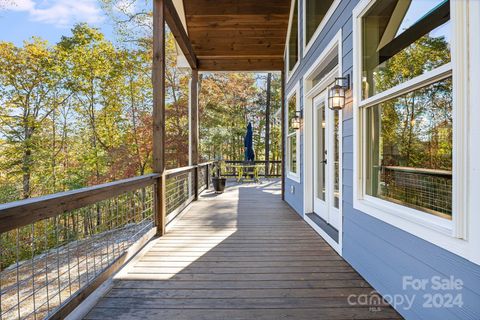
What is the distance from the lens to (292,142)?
6.09 meters

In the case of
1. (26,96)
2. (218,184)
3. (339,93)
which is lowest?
(218,184)

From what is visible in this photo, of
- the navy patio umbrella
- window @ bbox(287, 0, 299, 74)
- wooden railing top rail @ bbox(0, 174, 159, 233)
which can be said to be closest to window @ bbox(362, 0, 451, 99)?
wooden railing top rail @ bbox(0, 174, 159, 233)

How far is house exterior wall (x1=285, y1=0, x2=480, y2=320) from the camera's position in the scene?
4.74ft

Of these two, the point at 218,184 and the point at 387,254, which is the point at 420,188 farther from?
the point at 218,184

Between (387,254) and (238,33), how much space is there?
17.9ft

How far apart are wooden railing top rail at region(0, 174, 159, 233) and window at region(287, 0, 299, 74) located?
4384 mm

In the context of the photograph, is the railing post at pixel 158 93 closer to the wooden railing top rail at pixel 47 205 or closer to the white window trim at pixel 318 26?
the wooden railing top rail at pixel 47 205

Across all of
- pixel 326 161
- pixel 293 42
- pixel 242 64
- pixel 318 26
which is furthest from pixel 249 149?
pixel 318 26

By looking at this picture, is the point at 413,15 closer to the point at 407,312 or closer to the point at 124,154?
the point at 407,312

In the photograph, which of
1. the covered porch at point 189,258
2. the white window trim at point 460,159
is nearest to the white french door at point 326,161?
the covered porch at point 189,258

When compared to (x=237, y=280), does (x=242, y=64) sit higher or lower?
higher

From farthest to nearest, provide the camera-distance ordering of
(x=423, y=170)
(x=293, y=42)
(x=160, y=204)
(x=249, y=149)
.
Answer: (x=249, y=149) < (x=293, y=42) < (x=160, y=204) < (x=423, y=170)

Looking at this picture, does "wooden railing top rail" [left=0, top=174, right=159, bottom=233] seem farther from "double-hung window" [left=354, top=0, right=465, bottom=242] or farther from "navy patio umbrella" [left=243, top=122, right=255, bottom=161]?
"navy patio umbrella" [left=243, top=122, right=255, bottom=161]

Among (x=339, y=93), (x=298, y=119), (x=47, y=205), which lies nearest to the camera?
(x=47, y=205)
